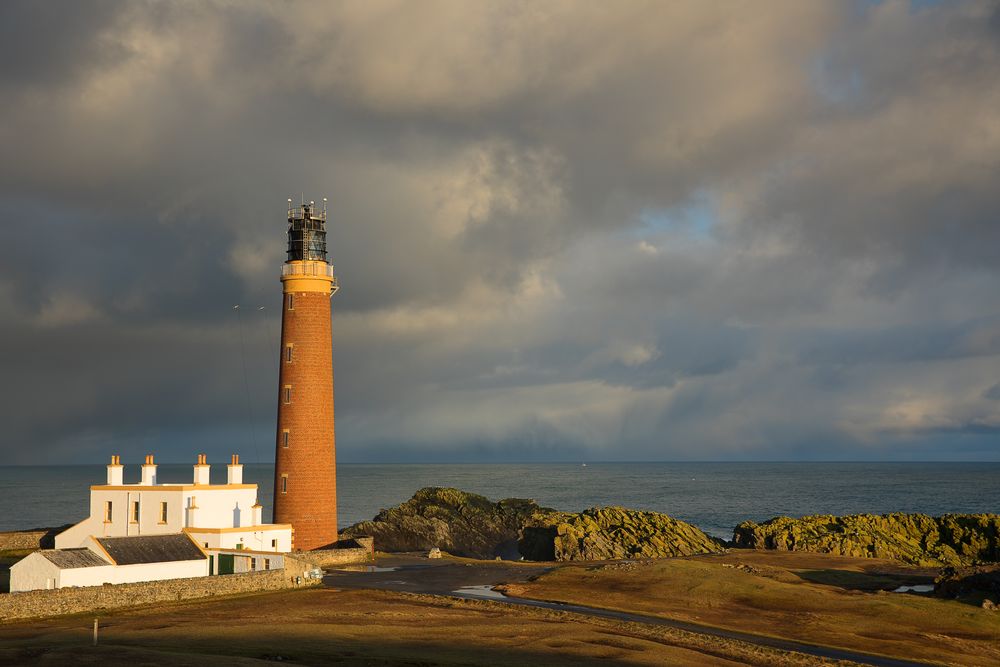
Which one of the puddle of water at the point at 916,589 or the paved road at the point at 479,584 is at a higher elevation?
the paved road at the point at 479,584

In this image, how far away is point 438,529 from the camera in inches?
3403

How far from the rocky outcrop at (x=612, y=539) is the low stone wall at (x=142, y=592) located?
26.0m

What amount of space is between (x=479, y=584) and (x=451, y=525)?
3642cm

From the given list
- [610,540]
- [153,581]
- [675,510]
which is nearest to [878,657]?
[153,581]

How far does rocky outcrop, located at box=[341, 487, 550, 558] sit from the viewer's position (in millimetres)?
83750

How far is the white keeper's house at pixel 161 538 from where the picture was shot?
4766 centimetres

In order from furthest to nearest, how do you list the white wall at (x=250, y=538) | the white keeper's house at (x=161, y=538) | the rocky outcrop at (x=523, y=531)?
the rocky outcrop at (x=523, y=531)
the white wall at (x=250, y=538)
the white keeper's house at (x=161, y=538)

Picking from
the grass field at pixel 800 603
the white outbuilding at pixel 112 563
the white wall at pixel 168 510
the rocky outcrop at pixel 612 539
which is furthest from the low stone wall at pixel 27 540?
the rocky outcrop at pixel 612 539

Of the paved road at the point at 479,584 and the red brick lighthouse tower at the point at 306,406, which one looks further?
the red brick lighthouse tower at the point at 306,406

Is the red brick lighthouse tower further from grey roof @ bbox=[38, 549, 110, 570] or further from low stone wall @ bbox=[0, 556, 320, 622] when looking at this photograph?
grey roof @ bbox=[38, 549, 110, 570]

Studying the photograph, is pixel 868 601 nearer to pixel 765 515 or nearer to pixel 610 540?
pixel 610 540

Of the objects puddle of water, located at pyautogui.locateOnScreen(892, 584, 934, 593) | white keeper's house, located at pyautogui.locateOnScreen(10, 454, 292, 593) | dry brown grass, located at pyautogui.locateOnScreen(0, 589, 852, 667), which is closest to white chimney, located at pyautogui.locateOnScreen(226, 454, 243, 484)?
white keeper's house, located at pyautogui.locateOnScreen(10, 454, 292, 593)

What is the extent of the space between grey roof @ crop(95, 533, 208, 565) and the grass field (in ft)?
56.3

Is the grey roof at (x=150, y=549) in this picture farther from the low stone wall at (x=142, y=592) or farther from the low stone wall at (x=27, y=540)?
the low stone wall at (x=27, y=540)
